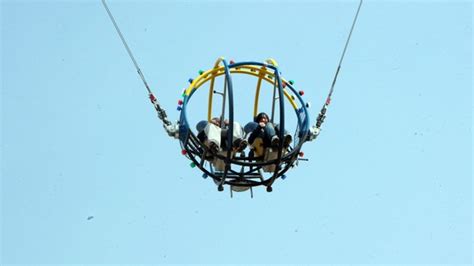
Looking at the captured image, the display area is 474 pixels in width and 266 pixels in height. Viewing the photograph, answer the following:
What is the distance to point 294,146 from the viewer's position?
12273 mm

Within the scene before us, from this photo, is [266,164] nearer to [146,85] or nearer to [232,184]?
[232,184]

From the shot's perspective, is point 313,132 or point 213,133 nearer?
point 213,133

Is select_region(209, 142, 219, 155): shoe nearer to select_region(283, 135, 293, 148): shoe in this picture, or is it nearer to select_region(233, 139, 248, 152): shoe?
select_region(233, 139, 248, 152): shoe

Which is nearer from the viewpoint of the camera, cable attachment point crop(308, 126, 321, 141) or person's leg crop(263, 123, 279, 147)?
person's leg crop(263, 123, 279, 147)

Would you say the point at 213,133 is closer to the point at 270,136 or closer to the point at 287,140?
the point at 270,136

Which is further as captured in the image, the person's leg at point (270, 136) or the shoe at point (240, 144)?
the person's leg at point (270, 136)

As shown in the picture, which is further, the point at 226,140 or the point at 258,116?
the point at 258,116

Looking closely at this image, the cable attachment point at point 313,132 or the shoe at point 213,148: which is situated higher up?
the cable attachment point at point 313,132

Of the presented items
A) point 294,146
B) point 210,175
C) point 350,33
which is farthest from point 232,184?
point 350,33

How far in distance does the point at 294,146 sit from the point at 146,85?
2370 millimetres

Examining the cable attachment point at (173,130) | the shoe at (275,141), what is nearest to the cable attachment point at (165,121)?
the cable attachment point at (173,130)

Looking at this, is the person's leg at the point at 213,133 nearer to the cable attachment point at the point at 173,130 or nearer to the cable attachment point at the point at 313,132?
the cable attachment point at the point at 173,130

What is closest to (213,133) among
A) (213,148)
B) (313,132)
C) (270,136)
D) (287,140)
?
(213,148)

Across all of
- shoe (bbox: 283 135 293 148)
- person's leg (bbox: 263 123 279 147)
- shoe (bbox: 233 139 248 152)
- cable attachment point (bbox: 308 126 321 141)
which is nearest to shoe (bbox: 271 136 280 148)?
person's leg (bbox: 263 123 279 147)
